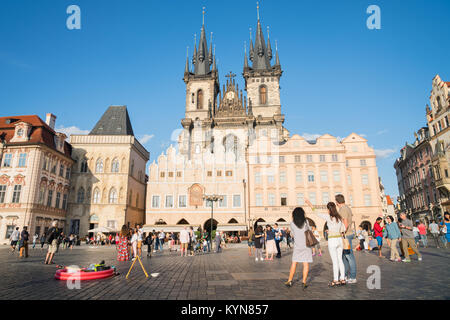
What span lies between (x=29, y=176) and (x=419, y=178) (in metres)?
52.3

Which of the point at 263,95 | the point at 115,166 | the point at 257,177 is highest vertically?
the point at 263,95

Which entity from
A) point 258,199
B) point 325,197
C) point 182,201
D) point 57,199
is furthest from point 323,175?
point 57,199

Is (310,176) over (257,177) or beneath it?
over

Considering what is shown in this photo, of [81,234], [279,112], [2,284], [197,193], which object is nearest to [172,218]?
[197,193]

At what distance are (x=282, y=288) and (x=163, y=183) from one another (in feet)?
114

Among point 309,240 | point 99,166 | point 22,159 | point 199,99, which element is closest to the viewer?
point 309,240

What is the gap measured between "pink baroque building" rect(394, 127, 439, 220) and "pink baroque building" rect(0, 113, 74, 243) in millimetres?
48010

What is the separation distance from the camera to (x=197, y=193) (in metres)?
38.5

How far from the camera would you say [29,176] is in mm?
31438

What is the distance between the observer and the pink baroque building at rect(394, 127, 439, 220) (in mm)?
40406

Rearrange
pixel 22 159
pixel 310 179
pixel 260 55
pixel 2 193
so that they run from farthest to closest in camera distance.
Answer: pixel 260 55, pixel 310 179, pixel 22 159, pixel 2 193

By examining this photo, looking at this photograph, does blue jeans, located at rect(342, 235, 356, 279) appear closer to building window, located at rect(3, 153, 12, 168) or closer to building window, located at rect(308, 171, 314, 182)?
building window, located at rect(308, 171, 314, 182)

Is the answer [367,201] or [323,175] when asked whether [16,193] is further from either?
[367,201]
